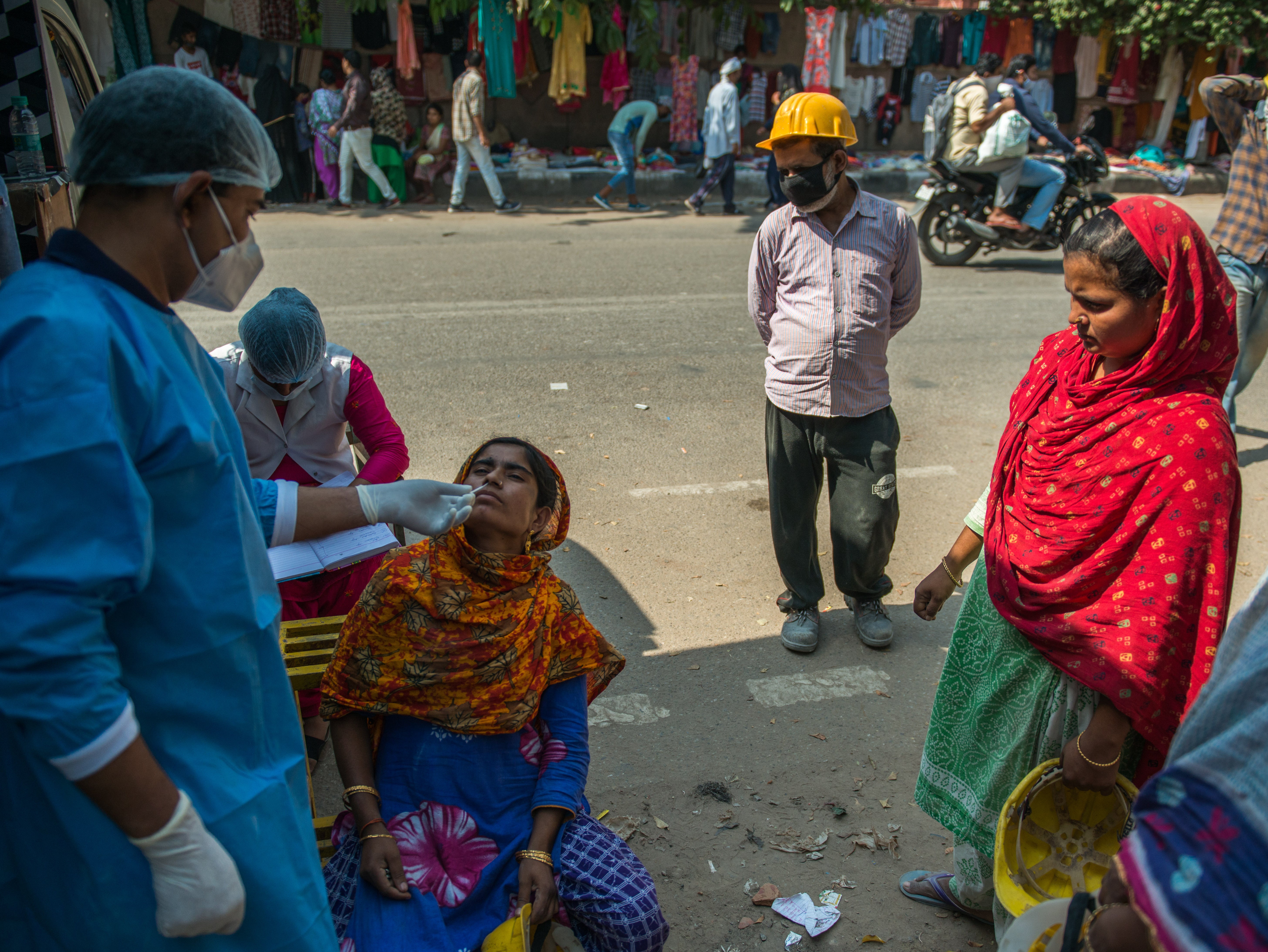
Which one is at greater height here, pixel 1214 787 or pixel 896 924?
pixel 1214 787

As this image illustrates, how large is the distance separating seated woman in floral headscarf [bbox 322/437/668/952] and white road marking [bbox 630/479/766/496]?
247cm

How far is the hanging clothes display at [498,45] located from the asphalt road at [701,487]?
4.04 m

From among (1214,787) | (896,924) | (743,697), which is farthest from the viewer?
(743,697)

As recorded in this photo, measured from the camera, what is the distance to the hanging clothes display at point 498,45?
1290 cm

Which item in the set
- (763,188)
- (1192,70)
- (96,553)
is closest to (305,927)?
(96,553)

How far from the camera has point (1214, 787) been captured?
105 centimetres

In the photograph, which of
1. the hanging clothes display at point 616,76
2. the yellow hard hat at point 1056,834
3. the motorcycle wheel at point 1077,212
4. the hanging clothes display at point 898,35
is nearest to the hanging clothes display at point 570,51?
the hanging clothes display at point 616,76

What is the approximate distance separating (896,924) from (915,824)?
40 centimetres

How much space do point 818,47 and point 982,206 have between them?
6.08 metres

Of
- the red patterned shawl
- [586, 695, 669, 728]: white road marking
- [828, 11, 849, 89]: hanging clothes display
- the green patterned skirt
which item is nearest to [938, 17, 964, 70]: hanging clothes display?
[828, 11, 849, 89]: hanging clothes display

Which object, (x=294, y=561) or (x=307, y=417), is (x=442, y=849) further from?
(x=307, y=417)

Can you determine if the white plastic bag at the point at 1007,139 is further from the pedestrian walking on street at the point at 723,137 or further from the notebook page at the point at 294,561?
the notebook page at the point at 294,561

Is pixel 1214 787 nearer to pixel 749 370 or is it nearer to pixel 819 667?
pixel 819 667

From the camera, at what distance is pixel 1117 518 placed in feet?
6.32
